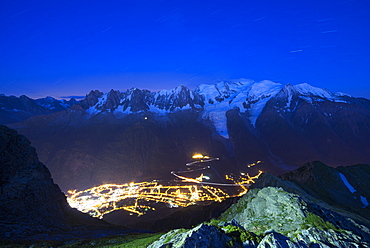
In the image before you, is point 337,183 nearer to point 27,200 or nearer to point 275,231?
point 275,231

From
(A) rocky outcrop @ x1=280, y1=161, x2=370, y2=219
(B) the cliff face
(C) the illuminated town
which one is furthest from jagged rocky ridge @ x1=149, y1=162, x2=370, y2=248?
(C) the illuminated town

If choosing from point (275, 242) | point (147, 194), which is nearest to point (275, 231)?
point (275, 242)

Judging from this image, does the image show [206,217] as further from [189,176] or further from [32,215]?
[189,176]

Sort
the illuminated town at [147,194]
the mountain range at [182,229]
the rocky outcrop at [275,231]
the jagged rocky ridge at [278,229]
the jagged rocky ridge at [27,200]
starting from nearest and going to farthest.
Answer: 1. the jagged rocky ridge at [278,229]
2. the rocky outcrop at [275,231]
3. the mountain range at [182,229]
4. the jagged rocky ridge at [27,200]
5. the illuminated town at [147,194]

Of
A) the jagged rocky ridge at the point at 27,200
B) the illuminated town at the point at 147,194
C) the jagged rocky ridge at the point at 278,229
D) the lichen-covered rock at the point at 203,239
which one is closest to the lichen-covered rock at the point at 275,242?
the jagged rocky ridge at the point at 278,229

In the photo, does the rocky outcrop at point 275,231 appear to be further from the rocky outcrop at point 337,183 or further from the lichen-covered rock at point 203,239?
the rocky outcrop at point 337,183

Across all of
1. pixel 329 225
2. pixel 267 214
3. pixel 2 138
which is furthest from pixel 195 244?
pixel 2 138

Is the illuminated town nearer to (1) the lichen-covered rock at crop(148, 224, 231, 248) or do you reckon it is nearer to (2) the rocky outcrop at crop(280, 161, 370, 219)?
(2) the rocky outcrop at crop(280, 161, 370, 219)
